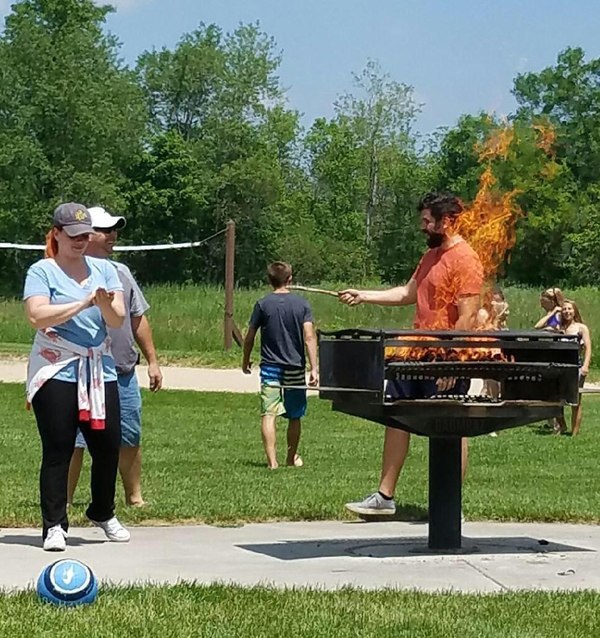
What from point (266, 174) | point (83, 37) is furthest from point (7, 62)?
point (266, 174)

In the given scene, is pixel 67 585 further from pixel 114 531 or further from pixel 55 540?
pixel 114 531

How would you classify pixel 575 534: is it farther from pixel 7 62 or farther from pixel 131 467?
pixel 7 62

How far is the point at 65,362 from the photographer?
734 centimetres

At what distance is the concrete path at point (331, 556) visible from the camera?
6594mm

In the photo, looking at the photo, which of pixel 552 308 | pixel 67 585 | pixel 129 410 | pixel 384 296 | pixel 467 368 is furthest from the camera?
pixel 552 308

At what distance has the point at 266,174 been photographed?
74.9 m

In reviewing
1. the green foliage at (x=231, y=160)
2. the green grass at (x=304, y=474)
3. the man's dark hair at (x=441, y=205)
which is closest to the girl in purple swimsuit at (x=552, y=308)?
the green grass at (x=304, y=474)

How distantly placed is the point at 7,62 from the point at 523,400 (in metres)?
62.9

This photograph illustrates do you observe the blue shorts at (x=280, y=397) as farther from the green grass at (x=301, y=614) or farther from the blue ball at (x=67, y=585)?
the blue ball at (x=67, y=585)

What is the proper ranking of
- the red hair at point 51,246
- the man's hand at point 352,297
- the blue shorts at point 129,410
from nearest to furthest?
the red hair at point 51,246 → the man's hand at point 352,297 → the blue shorts at point 129,410

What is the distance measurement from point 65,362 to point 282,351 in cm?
515

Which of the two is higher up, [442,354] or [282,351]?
[442,354]

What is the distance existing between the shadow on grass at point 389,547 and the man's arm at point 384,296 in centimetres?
138

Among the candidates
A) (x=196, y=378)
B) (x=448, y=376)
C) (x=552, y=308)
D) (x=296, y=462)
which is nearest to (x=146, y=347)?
(x=448, y=376)
